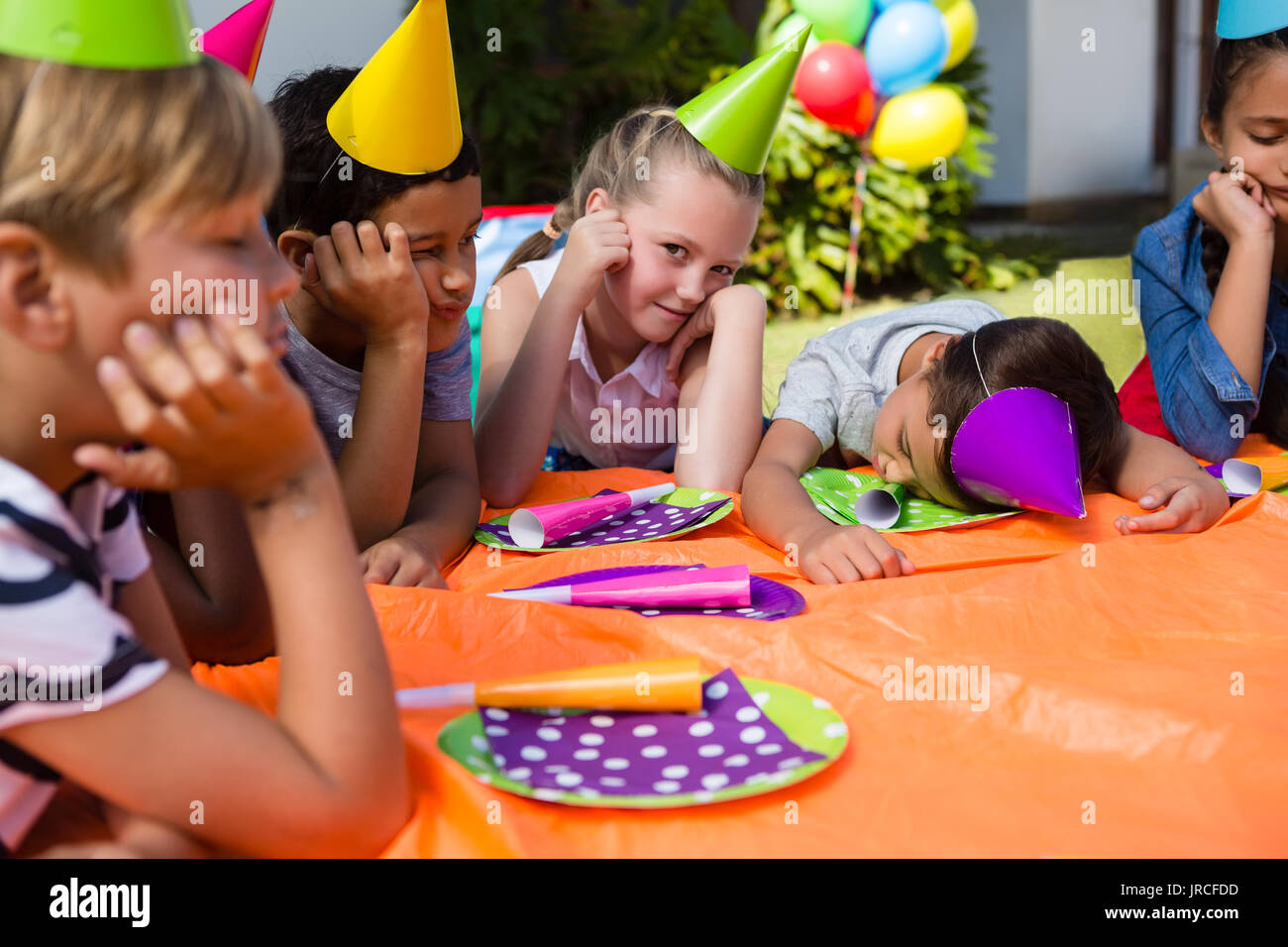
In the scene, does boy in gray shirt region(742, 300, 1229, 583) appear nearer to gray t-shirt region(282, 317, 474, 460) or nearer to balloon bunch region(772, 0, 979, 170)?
gray t-shirt region(282, 317, 474, 460)

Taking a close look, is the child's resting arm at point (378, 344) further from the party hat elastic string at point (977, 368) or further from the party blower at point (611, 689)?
the party hat elastic string at point (977, 368)

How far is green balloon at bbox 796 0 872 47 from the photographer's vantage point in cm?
358

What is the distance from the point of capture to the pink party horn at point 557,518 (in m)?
1.44

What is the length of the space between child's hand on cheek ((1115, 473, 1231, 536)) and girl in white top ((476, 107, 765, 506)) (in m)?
0.56

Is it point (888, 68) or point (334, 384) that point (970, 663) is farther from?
point (888, 68)

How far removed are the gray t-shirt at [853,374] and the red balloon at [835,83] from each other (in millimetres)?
1898

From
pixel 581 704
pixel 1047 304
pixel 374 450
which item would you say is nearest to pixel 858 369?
pixel 374 450

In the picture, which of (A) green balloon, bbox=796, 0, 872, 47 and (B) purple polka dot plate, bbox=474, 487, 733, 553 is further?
(A) green balloon, bbox=796, 0, 872, 47

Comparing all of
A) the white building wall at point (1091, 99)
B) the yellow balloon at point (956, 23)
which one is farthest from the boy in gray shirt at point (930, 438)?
the white building wall at point (1091, 99)

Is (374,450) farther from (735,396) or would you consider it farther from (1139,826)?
(1139,826)

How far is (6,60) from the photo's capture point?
611 mm

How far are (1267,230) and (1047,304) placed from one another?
8.04 ft

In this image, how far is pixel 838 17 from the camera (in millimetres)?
3605

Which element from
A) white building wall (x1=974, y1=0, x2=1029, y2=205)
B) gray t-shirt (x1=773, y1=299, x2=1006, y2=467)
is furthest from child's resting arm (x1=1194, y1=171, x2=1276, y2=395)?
white building wall (x1=974, y1=0, x2=1029, y2=205)
